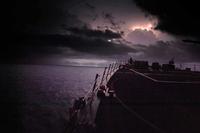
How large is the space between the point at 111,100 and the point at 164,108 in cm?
388

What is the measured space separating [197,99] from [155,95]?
101 inches

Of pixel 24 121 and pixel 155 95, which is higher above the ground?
pixel 155 95

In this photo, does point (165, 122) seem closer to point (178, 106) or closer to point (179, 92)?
point (178, 106)

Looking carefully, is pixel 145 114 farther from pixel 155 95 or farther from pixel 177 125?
pixel 155 95

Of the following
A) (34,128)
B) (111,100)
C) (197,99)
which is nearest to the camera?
(197,99)

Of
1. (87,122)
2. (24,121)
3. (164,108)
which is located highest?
(164,108)

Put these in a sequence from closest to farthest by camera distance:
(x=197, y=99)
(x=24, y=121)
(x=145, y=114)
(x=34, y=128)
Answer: (x=145, y=114), (x=197, y=99), (x=34, y=128), (x=24, y=121)

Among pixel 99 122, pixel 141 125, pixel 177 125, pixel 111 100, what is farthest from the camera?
pixel 111 100

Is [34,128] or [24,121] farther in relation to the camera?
[24,121]

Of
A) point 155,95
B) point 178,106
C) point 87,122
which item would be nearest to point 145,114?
point 178,106

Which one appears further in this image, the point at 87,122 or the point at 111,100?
the point at 111,100

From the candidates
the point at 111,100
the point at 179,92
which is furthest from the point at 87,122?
the point at 179,92

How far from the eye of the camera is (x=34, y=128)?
46688 mm

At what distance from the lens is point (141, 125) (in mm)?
10266
